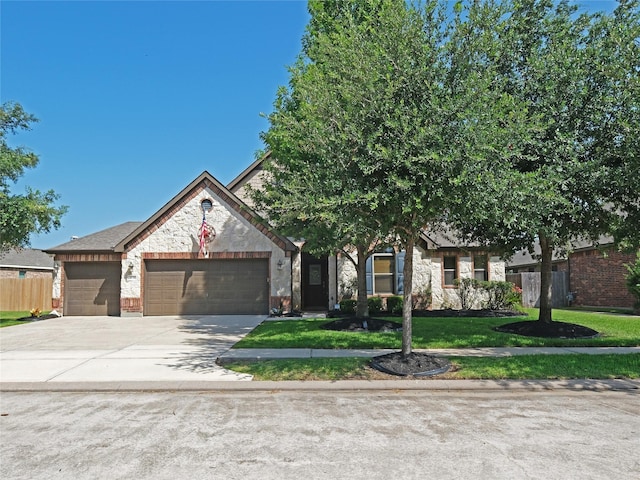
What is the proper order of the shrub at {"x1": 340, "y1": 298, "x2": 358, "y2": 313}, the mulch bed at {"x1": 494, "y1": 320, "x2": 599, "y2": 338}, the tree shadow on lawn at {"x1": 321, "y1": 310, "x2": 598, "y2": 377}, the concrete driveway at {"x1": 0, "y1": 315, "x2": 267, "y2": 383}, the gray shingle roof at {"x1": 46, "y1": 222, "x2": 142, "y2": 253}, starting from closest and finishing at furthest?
the tree shadow on lawn at {"x1": 321, "y1": 310, "x2": 598, "y2": 377}
the concrete driveway at {"x1": 0, "y1": 315, "x2": 267, "y2": 383}
the mulch bed at {"x1": 494, "y1": 320, "x2": 599, "y2": 338}
the shrub at {"x1": 340, "y1": 298, "x2": 358, "y2": 313}
the gray shingle roof at {"x1": 46, "y1": 222, "x2": 142, "y2": 253}

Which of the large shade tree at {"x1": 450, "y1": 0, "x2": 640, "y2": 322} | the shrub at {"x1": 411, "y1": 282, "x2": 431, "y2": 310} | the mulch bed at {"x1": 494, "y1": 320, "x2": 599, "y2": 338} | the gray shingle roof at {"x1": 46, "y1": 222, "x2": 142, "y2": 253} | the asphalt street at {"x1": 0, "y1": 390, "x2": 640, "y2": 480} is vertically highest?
the large shade tree at {"x1": 450, "y1": 0, "x2": 640, "y2": 322}

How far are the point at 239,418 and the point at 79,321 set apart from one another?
1487cm

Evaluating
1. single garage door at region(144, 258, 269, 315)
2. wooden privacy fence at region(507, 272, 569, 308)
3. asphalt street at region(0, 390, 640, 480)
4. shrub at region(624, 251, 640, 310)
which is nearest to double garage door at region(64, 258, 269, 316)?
single garage door at region(144, 258, 269, 315)

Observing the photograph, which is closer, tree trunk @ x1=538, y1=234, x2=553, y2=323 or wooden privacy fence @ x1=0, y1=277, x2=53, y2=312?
tree trunk @ x1=538, y1=234, x2=553, y2=323

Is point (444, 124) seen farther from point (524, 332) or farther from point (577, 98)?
point (524, 332)

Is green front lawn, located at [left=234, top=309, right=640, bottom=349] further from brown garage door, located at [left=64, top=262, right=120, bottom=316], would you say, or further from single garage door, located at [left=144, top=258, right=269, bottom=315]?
brown garage door, located at [left=64, top=262, right=120, bottom=316]

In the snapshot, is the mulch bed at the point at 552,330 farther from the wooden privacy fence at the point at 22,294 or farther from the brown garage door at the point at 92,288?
the wooden privacy fence at the point at 22,294

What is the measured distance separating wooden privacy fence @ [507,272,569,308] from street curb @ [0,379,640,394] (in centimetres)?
1717

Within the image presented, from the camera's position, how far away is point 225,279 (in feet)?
Answer: 64.3

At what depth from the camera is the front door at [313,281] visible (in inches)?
834

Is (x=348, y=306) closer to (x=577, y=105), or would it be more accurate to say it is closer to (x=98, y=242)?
(x=577, y=105)

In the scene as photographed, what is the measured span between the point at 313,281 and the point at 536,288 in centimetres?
1214

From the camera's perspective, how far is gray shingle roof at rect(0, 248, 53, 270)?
31031 millimetres

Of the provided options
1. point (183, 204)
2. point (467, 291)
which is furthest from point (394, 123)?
point (183, 204)
